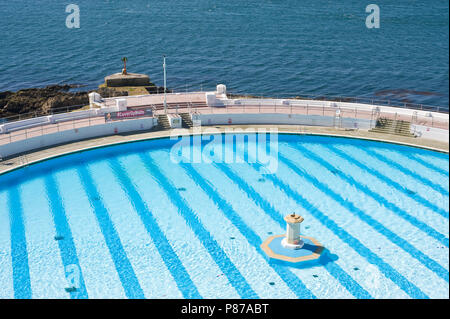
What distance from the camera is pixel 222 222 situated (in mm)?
25156

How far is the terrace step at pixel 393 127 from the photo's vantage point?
34.3 meters

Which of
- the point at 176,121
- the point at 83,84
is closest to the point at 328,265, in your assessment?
the point at 176,121

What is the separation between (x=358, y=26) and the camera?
272 ft

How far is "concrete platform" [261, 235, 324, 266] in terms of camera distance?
865 inches

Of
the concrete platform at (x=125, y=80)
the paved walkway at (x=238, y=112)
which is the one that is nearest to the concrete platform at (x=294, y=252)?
the paved walkway at (x=238, y=112)

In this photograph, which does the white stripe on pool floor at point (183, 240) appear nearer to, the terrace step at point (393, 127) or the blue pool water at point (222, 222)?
the blue pool water at point (222, 222)

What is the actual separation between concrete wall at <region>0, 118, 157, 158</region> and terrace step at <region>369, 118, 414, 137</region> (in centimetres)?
1471

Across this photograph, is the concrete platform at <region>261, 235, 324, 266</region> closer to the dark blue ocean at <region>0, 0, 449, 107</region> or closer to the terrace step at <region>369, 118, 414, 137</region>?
the terrace step at <region>369, 118, 414, 137</region>

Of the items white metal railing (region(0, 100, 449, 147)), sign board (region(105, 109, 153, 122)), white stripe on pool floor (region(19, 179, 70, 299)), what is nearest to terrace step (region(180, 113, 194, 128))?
white metal railing (region(0, 100, 449, 147))

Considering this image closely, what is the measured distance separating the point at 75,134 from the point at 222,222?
13.6 meters

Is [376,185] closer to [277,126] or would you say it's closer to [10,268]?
[277,126]

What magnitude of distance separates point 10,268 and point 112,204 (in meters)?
6.41

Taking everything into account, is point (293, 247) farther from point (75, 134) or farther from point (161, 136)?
point (75, 134)

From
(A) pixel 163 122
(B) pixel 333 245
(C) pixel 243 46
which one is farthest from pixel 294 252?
(C) pixel 243 46
